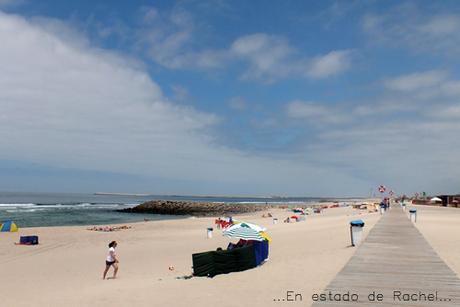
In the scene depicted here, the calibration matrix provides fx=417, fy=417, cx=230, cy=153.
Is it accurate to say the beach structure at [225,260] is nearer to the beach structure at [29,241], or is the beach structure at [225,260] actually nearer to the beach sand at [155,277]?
the beach sand at [155,277]

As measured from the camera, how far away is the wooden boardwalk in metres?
8.24

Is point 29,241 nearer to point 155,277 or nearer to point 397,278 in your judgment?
point 155,277

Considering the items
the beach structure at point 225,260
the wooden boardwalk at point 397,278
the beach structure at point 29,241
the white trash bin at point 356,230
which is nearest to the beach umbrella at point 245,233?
the beach structure at point 225,260

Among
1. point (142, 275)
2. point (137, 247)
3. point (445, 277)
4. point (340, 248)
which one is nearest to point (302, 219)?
point (137, 247)

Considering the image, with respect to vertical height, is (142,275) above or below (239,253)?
below

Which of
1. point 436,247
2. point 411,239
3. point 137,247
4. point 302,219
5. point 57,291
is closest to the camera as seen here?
point 57,291

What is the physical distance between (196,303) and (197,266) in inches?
141

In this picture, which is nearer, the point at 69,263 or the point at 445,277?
the point at 445,277

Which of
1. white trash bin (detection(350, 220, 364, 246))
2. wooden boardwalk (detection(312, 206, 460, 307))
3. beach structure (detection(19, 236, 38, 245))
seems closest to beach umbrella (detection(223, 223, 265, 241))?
wooden boardwalk (detection(312, 206, 460, 307))

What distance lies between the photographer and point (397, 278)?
1022cm

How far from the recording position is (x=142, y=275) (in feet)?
49.0

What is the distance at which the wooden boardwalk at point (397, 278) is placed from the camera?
8.24m

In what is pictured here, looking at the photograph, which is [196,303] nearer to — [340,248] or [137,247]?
[340,248]

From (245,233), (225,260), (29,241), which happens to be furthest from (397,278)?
(29,241)
